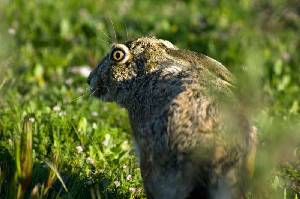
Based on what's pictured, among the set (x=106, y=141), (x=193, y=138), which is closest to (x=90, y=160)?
(x=106, y=141)

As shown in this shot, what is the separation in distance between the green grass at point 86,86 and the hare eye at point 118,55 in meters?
0.51

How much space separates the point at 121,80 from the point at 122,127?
94.0 inches

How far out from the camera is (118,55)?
465 cm

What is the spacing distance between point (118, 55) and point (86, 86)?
9.76 feet

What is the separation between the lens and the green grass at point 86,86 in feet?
12.5

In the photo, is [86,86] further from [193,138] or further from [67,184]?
[193,138]

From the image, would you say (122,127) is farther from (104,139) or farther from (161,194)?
(161,194)

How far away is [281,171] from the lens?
5.58m

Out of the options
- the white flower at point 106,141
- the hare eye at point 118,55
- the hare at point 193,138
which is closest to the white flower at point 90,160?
the white flower at point 106,141

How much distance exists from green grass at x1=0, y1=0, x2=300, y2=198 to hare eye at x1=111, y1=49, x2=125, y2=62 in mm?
506

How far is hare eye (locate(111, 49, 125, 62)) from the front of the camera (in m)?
4.62

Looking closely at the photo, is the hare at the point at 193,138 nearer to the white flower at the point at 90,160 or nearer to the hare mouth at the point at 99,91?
the hare mouth at the point at 99,91

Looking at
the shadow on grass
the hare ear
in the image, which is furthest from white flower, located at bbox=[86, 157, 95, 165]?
the hare ear

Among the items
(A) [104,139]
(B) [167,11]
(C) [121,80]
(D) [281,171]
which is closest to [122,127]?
(A) [104,139]
